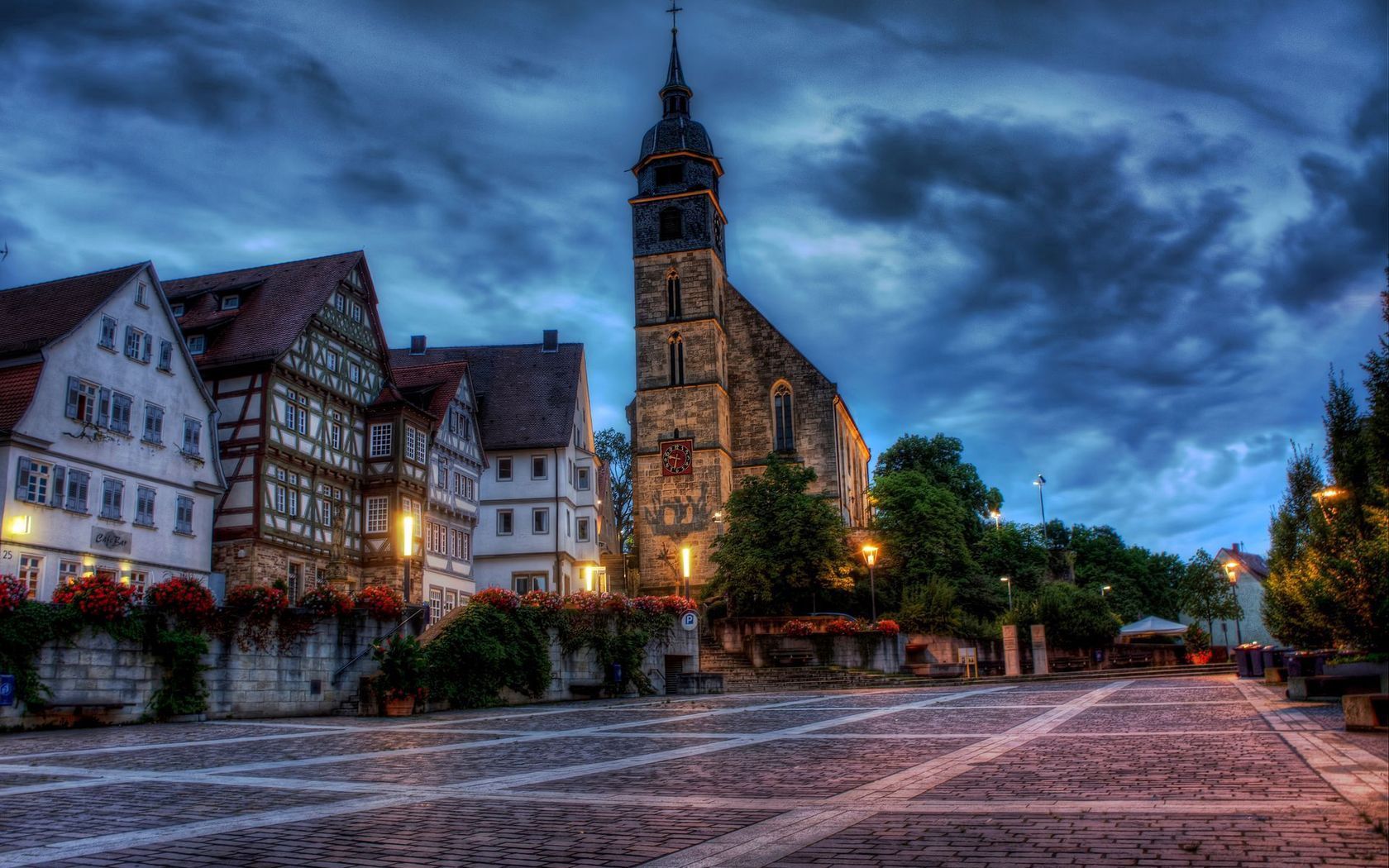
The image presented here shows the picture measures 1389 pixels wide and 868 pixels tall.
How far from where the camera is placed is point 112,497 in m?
30.7

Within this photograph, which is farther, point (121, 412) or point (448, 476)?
point (448, 476)

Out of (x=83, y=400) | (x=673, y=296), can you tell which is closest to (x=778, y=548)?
(x=673, y=296)

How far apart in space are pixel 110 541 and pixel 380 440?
12502mm

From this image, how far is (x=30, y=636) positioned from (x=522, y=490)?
3455 cm

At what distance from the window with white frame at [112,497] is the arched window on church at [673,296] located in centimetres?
3998

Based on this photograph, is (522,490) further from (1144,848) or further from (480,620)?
(1144,848)

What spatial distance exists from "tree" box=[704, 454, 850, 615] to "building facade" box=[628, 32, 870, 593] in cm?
832

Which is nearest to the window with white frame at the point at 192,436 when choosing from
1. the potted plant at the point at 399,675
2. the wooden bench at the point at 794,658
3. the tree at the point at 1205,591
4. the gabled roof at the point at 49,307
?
the gabled roof at the point at 49,307

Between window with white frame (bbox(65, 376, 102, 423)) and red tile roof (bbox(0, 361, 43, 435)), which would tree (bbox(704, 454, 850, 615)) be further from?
red tile roof (bbox(0, 361, 43, 435))

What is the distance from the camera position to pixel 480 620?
2656 centimetres

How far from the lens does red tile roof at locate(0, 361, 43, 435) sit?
27672mm

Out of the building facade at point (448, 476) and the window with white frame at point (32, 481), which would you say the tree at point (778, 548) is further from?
the window with white frame at point (32, 481)

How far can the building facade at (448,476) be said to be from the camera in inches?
1726

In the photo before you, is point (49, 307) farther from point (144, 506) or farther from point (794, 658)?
point (794, 658)
